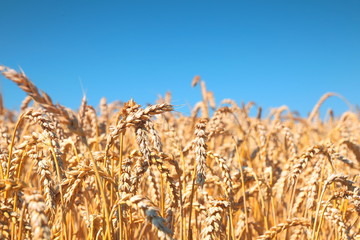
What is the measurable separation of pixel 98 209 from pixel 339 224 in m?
1.26

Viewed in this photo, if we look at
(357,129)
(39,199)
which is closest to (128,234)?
(39,199)

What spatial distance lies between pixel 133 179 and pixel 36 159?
448 millimetres

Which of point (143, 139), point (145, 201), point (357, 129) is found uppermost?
point (357, 129)

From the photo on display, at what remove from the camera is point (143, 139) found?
1.24 meters

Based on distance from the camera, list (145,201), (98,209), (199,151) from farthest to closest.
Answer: (98,209)
(199,151)
(145,201)

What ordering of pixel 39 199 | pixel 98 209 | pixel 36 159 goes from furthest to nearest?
1. pixel 98 209
2. pixel 36 159
3. pixel 39 199

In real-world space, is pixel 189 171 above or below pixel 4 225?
above

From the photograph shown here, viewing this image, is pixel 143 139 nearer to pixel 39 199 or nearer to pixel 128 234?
pixel 39 199

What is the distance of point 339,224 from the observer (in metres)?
1.53

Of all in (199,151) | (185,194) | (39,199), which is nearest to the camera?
(39,199)

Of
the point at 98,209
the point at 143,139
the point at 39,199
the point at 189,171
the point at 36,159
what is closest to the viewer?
the point at 39,199

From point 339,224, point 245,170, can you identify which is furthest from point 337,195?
point 245,170

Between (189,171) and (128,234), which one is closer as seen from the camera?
(128,234)

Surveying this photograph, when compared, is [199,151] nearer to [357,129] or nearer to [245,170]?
[245,170]
